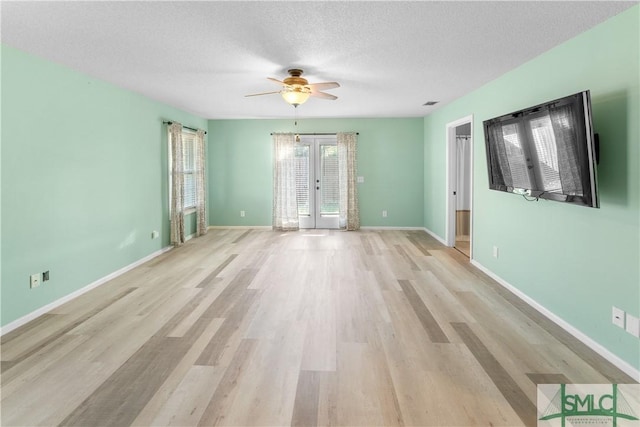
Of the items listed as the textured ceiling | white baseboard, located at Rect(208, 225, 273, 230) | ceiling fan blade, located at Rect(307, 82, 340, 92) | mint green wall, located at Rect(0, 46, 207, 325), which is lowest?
white baseboard, located at Rect(208, 225, 273, 230)

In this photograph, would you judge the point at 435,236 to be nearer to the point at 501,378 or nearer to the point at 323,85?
the point at 323,85

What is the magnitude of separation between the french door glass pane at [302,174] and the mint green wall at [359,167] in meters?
0.44

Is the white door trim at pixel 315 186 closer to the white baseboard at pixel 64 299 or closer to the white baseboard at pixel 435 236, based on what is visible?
the white baseboard at pixel 435 236

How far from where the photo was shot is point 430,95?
5.50 meters

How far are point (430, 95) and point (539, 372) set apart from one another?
4131 millimetres

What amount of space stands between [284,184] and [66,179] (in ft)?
→ 15.3

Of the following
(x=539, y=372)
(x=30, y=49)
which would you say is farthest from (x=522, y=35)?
(x=30, y=49)

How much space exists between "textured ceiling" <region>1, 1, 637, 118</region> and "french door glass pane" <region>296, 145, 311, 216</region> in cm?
340

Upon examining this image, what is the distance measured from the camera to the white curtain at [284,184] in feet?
26.4

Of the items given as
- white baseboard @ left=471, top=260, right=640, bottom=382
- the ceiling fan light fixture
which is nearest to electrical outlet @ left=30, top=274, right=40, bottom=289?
the ceiling fan light fixture

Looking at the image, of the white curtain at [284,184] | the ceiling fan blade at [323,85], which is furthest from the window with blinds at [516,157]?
the white curtain at [284,184]

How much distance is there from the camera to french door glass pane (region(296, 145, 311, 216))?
816 cm

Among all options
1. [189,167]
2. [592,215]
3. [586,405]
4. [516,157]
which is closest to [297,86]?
[516,157]

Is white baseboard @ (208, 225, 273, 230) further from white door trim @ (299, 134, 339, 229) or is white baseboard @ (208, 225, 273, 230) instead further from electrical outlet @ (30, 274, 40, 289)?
electrical outlet @ (30, 274, 40, 289)
